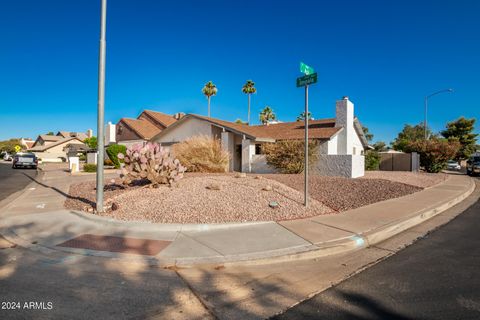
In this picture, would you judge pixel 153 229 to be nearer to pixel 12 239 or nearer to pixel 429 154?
pixel 12 239

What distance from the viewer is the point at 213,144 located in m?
16.6

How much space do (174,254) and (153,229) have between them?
5.17ft

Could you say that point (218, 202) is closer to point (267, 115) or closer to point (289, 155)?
point (289, 155)

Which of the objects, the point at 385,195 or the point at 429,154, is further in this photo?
the point at 429,154

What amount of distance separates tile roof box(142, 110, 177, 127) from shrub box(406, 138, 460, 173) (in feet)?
92.9

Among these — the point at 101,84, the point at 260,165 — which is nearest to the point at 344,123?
the point at 260,165

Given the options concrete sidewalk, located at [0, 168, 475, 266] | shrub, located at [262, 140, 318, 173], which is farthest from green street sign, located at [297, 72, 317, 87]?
shrub, located at [262, 140, 318, 173]

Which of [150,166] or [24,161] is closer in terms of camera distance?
[150,166]

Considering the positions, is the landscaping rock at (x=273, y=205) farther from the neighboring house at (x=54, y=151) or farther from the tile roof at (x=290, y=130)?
the neighboring house at (x=54, y=151)

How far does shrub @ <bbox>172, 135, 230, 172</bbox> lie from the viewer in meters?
16.1

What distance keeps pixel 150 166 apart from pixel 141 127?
27191mm

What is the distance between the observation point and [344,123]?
21031 mm

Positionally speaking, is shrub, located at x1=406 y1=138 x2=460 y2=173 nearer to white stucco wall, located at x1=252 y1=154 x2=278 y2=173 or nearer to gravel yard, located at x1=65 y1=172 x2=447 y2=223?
white stucco wall, located at x1=252 y1=154 x2=278 y2=173

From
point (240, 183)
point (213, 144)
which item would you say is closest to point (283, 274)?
point (240, 183)
